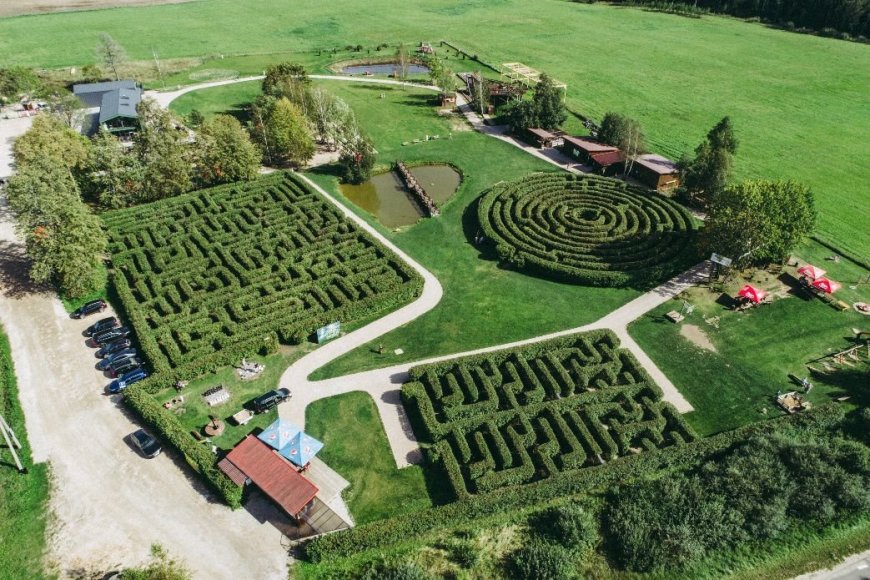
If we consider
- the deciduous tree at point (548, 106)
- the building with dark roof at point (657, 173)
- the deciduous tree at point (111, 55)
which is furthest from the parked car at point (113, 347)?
the deciduous tree at point (111, 55)

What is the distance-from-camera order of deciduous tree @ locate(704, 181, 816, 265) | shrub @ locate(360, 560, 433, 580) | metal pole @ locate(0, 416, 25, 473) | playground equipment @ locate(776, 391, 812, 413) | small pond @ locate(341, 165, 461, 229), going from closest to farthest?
shrub @ locate(360, 560, 433, 580)
metal pole @ locate(0, 416, 25, 473)
playground equipment @ locate(776, 391, 812, 413)
deciduous tree @ locate(704, 181, 816, 265)
small pond @ locate(341, 165, 461, 229)

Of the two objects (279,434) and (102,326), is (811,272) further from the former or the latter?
(102,326)

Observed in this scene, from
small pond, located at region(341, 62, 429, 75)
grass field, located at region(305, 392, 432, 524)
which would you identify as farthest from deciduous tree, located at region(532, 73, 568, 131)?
grass field, located at region(305, 392, 432, 524)

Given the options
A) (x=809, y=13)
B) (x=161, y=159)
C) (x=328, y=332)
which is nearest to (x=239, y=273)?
(x=328, y=332)

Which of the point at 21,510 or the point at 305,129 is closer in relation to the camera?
the point at 21,510

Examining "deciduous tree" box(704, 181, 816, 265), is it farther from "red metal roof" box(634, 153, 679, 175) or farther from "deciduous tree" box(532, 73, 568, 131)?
"deciduous tree" box(532, 73, 568, 131)
